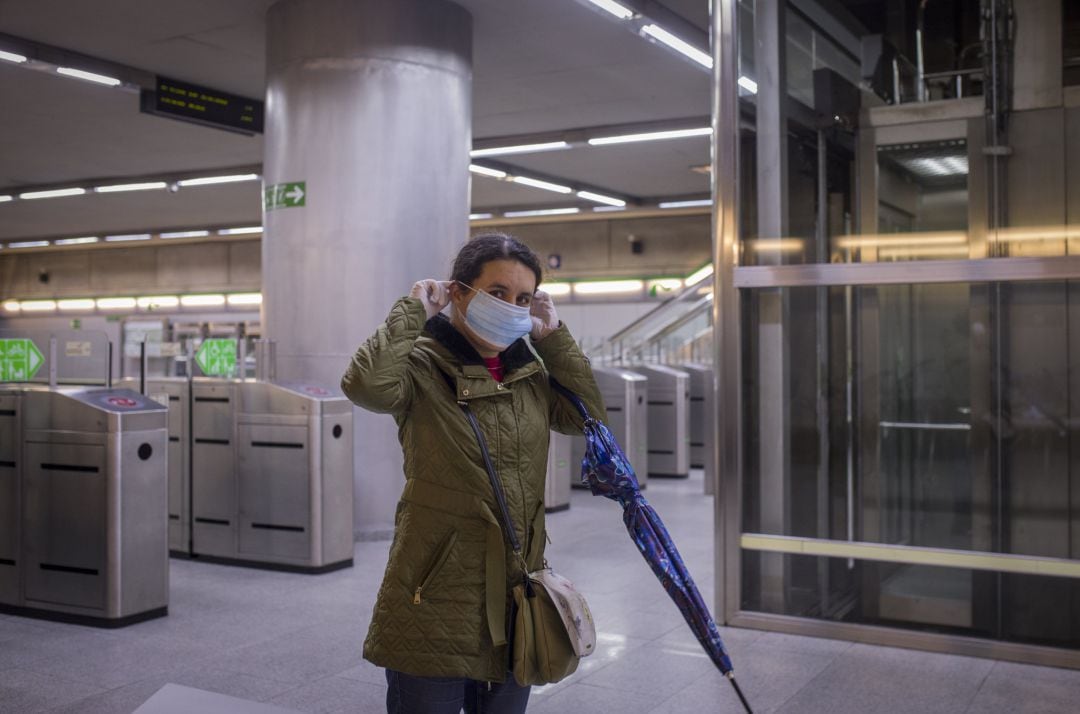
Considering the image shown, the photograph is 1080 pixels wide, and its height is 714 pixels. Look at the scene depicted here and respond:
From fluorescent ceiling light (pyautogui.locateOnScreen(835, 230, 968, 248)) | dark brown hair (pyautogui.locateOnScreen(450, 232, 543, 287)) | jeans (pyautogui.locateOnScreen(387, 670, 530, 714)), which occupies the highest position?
fluorescent ceiling light (pyautogui.locateOnScreen(835, 230, 968, 248))

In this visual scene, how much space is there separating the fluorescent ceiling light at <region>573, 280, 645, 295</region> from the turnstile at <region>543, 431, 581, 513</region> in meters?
10.7

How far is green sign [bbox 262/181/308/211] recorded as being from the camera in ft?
25.3

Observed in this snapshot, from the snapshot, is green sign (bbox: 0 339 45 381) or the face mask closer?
the face mask

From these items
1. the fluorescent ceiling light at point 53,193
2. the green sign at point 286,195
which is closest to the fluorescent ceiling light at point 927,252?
the green sign at point 286,195

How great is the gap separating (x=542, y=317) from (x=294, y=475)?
14.7 feet

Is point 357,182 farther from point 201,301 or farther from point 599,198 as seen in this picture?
point 201,301

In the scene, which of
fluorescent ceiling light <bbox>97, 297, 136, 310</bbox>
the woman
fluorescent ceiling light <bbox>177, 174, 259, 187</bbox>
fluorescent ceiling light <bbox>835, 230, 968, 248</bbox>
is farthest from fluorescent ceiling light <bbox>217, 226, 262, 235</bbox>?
the woman

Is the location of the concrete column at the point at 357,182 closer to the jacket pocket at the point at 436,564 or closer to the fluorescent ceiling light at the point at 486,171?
the jacket pocket at the point at 436,564

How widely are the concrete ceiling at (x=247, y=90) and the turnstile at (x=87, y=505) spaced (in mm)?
3657

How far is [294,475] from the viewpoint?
6637mm

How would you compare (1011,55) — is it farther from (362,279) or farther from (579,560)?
(362,279)

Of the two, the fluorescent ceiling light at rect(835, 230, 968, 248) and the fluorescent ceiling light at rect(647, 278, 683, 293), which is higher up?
the fluorescent ceiling light at rect(647, 278, 683, 293)

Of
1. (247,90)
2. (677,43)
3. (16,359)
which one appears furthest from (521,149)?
(16,359)

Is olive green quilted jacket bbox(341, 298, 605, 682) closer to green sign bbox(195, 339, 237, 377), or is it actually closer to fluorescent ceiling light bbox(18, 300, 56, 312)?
green sign bbox(195, 339, 237, 377)
